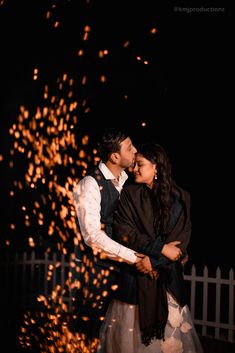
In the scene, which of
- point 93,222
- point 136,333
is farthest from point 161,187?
point 136,333

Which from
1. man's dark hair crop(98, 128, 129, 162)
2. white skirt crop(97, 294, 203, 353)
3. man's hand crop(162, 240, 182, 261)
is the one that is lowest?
white skirt crop(97, 294, 203, 353)

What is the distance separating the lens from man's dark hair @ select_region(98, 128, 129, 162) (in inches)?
186

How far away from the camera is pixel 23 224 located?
41.5 ft

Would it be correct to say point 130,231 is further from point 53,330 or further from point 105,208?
point 53,330

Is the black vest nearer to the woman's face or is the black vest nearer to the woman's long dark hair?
the woman's face

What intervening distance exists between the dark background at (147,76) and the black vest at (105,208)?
5.31m

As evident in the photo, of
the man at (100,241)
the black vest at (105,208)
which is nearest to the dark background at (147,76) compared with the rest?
the man at (100,241)

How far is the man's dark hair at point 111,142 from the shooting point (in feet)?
15.5

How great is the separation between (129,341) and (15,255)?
4714 mm

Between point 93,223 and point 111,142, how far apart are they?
3.12 ft

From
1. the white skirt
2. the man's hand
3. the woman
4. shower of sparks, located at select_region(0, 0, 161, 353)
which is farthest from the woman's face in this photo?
shower of sparks, located at select_region(0, 0, 161, 353)

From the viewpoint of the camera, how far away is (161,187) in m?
4.28

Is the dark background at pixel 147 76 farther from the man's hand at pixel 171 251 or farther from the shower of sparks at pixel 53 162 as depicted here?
the man's hand at pixel 171 251

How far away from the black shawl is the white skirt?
9cm
